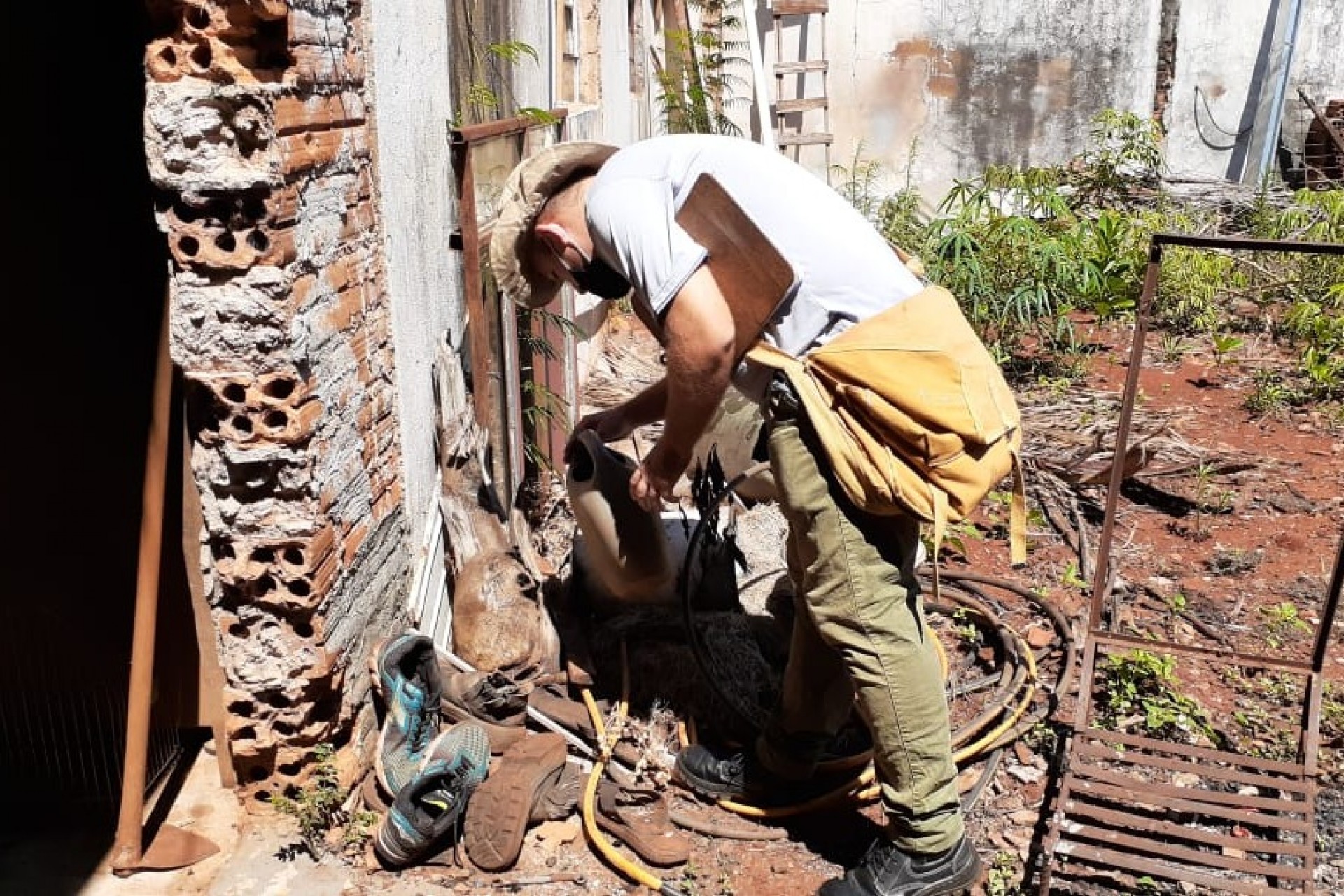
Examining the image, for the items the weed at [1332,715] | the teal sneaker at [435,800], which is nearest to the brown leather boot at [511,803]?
the teal sneaker at [435,800]

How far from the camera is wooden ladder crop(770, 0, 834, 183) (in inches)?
475

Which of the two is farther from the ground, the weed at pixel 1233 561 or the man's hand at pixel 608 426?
the man's hand at pixel 608 426

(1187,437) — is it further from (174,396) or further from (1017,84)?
(1017,84)

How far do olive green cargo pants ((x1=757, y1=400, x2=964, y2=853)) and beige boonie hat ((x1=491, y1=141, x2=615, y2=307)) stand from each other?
0.77m

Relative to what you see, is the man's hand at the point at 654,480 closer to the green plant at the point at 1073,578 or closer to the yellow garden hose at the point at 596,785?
the yellow garden hose at the point at 596,785

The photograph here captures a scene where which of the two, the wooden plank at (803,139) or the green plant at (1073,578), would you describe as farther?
the wooden plank at (803,139)

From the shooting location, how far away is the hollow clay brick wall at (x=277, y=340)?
2508 millimetres

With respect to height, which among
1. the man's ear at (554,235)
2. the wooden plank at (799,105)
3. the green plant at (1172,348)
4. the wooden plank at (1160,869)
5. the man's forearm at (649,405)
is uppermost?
the wooden plank at (799,105)

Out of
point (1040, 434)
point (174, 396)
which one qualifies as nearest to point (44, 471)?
point (174, 396)

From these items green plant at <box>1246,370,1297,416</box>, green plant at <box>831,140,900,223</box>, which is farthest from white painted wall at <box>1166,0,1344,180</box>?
green plant at <box>1246,370,1297,416</box>

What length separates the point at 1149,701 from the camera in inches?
151

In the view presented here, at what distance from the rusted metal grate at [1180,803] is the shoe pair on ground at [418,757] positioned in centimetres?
154

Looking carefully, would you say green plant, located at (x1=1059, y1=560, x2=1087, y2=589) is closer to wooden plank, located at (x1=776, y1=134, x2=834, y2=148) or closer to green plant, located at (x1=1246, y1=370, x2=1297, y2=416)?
green plant, located at (x1=1246, y1=370, x2=1297, y2=416)

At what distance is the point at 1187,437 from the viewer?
6445mm
